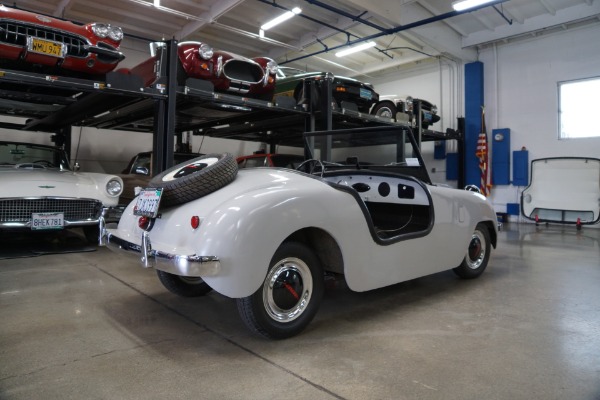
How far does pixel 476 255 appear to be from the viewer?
147 inches

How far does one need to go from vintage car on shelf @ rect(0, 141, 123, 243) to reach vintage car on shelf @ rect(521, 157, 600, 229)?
28.9 feet

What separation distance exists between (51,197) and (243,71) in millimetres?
2733

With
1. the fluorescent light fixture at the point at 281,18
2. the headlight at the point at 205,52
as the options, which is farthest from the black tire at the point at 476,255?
the fluorescent light fixture at the point at 281,18

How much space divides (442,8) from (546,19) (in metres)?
2.48

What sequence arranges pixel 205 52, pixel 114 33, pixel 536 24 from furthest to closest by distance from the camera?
pixel 536 24 → pixel 205 52 → pixel 114 33

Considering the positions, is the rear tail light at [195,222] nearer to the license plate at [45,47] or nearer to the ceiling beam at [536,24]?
the license plate at [45,47]

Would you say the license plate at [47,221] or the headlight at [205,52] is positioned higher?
the headlight at [205,52]

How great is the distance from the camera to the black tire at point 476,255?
3.58m

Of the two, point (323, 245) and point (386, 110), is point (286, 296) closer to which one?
point (323, 245)

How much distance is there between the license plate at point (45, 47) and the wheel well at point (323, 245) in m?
3.10

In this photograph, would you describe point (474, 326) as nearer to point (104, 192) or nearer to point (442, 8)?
point (104, 192)

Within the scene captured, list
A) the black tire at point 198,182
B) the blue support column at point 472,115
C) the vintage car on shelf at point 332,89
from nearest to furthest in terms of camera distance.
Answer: the black tire at point 198,182 < the vintage car on shelf at point 332,89 < the blue support column at point 472,115

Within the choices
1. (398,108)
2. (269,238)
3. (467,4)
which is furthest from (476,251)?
(467,4)

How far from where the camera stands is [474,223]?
11.3 feet
